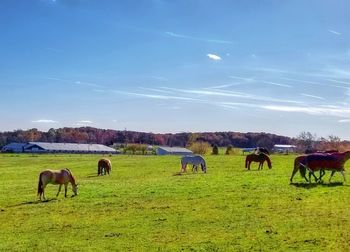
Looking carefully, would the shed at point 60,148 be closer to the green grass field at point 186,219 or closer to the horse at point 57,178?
the horse at point 57,178

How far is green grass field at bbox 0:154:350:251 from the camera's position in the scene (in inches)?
543

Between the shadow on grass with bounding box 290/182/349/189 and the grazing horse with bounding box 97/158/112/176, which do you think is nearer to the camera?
the shadow on grass with bounding box 290/182/349/189

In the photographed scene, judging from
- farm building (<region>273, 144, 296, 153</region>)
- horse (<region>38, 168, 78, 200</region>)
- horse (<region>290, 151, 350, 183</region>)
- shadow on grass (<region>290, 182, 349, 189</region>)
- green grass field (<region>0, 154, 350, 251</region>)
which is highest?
farm building (<region>273, 144, 296, 153</region>)

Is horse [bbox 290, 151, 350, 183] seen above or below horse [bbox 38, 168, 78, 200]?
above

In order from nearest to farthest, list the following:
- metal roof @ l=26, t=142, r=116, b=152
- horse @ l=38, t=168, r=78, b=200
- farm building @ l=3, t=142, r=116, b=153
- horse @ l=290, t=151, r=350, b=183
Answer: horse @ l=38, t=168, r=78, b=200, horse @ l=290, t=151, r=350, b=183, farm building @ l=3, t=142, r=116, b=153, metal roof @ l=26, t=142, r=116, b=152

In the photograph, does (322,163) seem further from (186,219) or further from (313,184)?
(186,219)

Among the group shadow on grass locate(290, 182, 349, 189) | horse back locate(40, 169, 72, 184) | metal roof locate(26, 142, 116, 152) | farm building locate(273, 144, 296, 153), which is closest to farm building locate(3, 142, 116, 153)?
metal roof locate(26, 142, 116, 152)

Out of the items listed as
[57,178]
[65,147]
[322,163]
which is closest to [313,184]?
[322,163]

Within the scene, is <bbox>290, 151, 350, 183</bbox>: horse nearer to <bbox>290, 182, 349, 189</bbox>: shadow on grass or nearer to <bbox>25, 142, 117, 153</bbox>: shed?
<bbox>290, 182, 349, 189</bbox>: shadow on grass

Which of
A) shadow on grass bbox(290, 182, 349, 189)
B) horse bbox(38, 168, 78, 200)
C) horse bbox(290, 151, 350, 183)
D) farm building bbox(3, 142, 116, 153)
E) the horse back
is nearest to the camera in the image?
shadow on grass bbox(290, 182, 349, 189)

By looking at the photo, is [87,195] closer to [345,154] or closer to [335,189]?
[335,189]

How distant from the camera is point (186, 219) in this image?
1723 cm

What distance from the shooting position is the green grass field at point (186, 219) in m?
13.8

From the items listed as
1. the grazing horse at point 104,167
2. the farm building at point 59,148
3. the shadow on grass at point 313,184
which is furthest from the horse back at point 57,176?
the farm building at point 59,148
